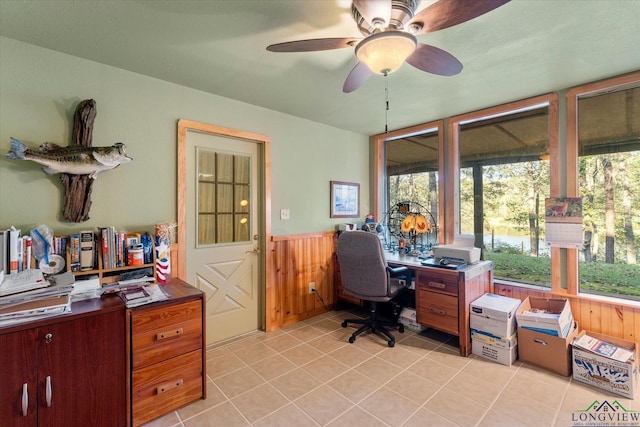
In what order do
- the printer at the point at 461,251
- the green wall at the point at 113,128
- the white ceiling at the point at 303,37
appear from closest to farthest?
the white ceiling at the point at 303,37, the green wall at the point at 113,128, the printer at the point at 461,251

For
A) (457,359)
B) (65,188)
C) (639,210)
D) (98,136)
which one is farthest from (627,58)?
(65,188)

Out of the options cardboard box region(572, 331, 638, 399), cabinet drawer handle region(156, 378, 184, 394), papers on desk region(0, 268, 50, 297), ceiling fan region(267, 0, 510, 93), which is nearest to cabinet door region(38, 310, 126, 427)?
cabinet drawer handle region(156, 378, 184, 394)

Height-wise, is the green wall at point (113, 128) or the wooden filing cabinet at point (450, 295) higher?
the green wall at point (113, 128)

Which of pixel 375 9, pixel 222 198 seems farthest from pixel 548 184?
pixel 222 198

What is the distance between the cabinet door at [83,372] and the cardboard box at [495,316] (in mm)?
2622

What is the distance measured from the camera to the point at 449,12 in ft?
4.12

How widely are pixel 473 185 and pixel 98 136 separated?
11.5 feet

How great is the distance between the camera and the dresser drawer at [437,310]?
257cm

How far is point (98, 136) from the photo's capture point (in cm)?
208

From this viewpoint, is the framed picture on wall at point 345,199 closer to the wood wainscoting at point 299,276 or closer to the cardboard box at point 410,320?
the wood wainscoting at point 299,276

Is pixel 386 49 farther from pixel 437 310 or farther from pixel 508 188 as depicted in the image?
pixel 508 188

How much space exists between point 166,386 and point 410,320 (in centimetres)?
Answer: 226

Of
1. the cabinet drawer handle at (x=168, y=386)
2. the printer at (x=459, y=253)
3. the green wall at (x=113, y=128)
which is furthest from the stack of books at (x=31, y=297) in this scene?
the printer at (x=459, y=253)

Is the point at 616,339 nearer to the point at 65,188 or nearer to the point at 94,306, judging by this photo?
the point at 94,306
